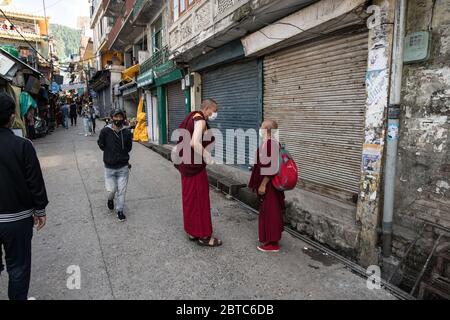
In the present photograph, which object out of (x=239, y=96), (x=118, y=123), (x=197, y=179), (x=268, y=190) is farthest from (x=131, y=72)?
(x=268, y=190)

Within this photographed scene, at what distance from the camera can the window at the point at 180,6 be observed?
8.88 metres

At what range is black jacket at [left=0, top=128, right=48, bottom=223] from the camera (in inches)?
93.1

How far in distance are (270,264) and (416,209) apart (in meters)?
1.70

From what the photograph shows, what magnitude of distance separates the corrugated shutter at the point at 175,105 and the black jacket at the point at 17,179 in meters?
8.94

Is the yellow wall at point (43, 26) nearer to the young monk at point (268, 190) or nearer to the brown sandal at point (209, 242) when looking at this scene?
the brown sandal at point (209, 242)

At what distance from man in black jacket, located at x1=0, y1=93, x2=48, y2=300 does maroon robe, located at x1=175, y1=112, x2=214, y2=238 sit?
1.77 meters

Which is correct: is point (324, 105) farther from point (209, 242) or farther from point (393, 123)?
point (209, 242)

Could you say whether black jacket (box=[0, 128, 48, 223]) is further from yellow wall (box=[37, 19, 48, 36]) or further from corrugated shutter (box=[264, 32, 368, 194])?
yellow wall (box=[37, 19, 48, 36])

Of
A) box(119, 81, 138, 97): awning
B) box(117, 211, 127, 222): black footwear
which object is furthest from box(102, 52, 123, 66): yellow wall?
box(117, 211, 127, 222): black footwear

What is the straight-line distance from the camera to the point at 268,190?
3887 millimetres

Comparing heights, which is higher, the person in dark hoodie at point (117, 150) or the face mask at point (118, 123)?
the face mask at point (118, 123)

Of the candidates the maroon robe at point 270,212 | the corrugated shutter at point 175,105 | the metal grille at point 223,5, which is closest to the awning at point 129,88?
the corrugated shutter at point 175,105

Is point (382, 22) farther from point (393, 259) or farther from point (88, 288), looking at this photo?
point (88, 288)
